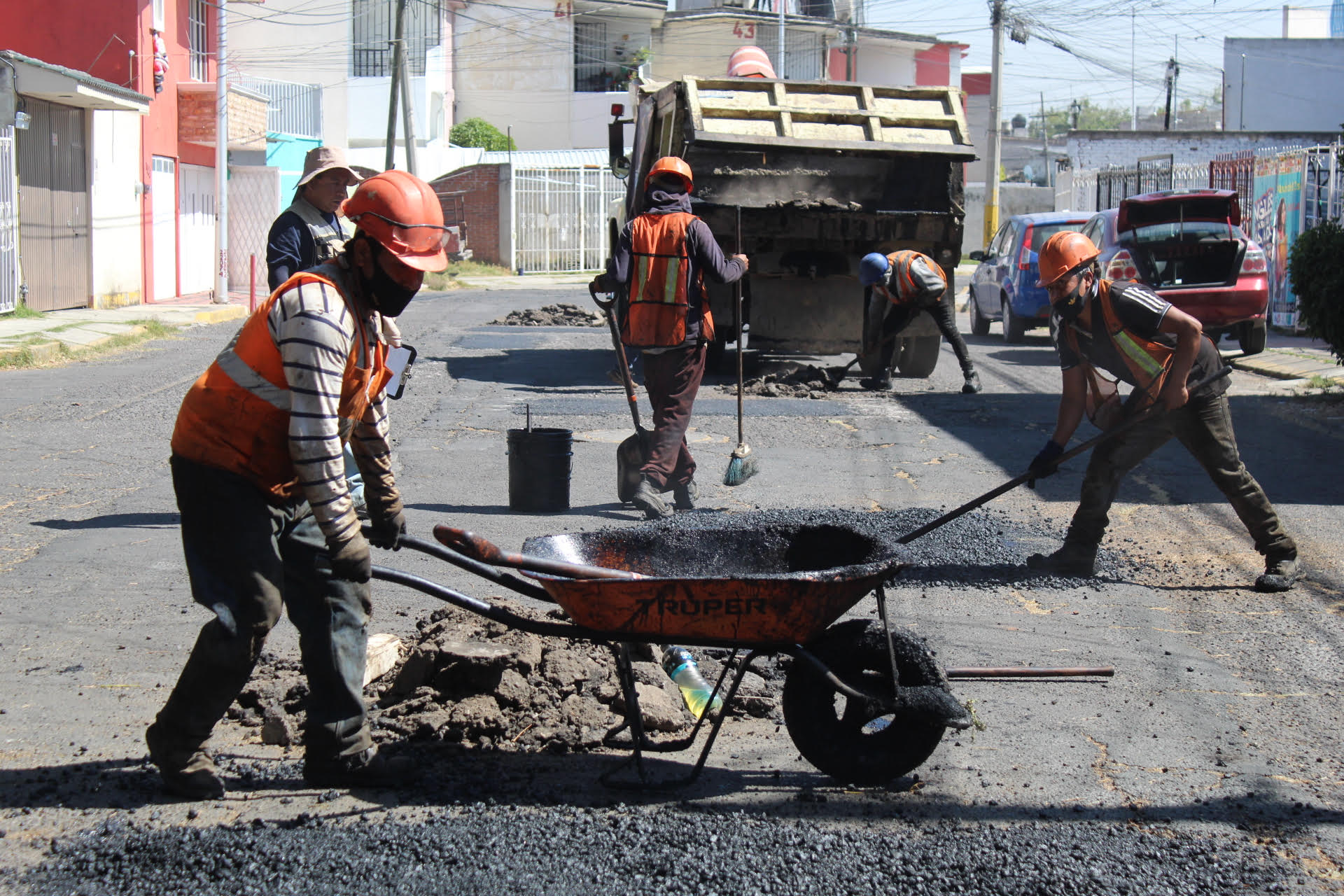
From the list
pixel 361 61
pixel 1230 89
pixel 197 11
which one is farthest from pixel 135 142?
pixel 1230 89

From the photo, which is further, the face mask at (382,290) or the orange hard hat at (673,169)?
the orange hard hat at (673,169)

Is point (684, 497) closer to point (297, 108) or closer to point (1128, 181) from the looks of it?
point (1128, 181)

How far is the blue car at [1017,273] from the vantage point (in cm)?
1630

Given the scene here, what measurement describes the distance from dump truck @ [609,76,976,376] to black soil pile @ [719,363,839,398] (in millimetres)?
231

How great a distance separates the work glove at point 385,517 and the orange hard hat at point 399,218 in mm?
741

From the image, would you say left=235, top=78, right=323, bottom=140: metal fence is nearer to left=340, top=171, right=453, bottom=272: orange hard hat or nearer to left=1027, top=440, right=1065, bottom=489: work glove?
left=1027, top=440, right=1065, bottom=489: work glove


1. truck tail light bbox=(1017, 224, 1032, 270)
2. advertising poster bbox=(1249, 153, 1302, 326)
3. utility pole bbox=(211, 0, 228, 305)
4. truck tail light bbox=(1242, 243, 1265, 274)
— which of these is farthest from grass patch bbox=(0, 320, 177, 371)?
advertising poster bbox=(1249, 153, 1302, 326)

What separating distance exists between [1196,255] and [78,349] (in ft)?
42.3

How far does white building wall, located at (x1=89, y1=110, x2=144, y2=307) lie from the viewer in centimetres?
2128

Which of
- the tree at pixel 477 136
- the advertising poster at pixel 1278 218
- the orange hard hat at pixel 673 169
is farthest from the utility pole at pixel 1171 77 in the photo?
the orange hard hat at pixel 673 169

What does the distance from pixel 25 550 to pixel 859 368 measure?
9.42m

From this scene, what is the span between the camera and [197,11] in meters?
26.7

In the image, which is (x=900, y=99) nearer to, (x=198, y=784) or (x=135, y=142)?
(x=198, y=784)

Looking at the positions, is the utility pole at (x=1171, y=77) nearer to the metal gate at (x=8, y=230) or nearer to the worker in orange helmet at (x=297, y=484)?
the metal gate at (x=8, y=230)
